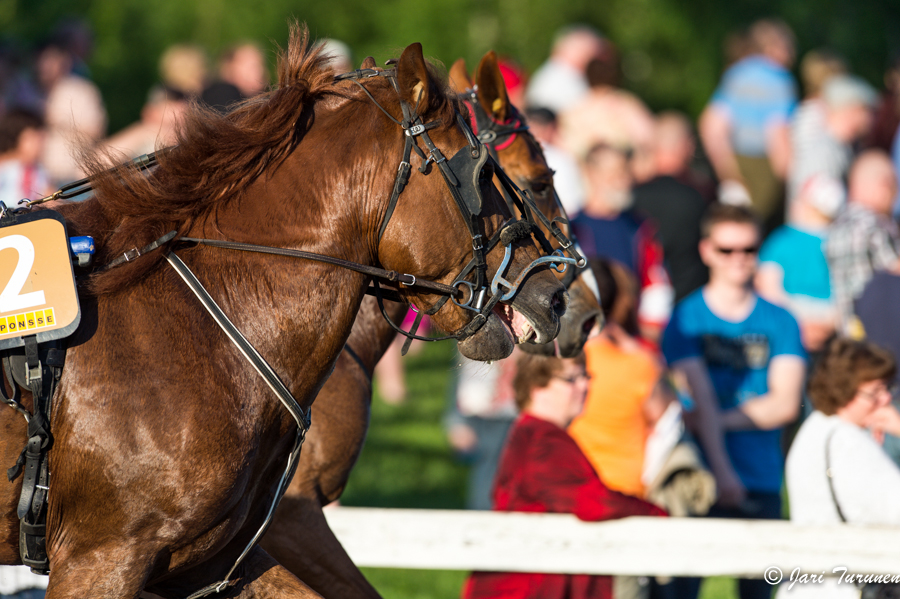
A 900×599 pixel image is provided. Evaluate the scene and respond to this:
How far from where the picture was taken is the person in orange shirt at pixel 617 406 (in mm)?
5078

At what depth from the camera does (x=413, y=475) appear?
317 inches

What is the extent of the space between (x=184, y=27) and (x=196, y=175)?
12.5 metres

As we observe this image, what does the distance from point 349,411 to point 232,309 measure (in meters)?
1.09

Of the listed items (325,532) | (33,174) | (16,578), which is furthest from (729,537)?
(33,174)

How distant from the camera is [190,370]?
9.32ft

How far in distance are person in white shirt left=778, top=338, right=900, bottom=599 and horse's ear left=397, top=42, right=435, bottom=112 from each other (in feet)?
8.82

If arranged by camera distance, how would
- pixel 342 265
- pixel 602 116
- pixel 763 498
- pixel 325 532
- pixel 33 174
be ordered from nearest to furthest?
pixel 342 265 < pixel 325 532 < pixel 763 498 < pixel 33 174 < pixel 602 116

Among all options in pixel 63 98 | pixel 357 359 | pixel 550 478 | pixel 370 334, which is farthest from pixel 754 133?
pixel 357 359

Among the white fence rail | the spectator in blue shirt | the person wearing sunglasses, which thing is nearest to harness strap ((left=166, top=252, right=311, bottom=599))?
the white fence rail

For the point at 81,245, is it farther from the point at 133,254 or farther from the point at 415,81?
the point at 415,81

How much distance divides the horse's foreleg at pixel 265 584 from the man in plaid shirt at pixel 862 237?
16.5 feet

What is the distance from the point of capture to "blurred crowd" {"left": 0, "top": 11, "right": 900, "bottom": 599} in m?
4.48

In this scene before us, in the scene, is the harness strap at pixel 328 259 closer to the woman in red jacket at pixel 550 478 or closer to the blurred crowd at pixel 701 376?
the blurred crowd at pixel 701 376

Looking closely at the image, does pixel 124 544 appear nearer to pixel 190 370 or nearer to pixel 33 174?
pixel 190 370
